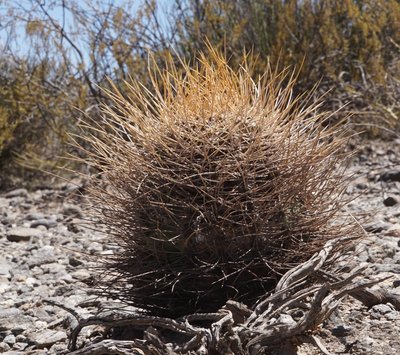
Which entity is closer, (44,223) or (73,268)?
(73,268)

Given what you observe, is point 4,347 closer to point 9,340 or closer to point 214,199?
point 9,340

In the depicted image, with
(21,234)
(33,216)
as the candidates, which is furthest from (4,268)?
(33,216)

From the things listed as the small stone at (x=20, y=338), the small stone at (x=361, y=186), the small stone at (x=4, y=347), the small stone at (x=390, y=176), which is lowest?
the small stone at (x=4, y=347)

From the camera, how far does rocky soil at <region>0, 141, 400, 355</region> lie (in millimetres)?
3191

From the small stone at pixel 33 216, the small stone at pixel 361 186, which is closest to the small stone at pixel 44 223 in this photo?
the small stone at pixel 33 216

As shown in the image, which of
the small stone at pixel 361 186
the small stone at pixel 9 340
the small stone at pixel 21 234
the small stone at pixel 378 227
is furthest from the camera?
the small stone at pixel 361 186

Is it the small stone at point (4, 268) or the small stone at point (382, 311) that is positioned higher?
the small stone at point (382, 311)

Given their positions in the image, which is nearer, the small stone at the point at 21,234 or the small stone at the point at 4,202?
the small stone at the point at 21,234

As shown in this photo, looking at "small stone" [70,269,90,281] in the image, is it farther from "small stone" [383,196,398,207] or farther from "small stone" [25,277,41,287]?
"small stone" [383,196,398,207]

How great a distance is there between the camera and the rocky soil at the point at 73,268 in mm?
3191

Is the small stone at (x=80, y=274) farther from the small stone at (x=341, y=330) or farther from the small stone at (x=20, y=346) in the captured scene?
the small stone at (x=341, y=330)

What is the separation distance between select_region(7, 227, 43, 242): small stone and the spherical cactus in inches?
141

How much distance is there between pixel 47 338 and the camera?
3605 mm

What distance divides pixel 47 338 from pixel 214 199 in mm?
1163
